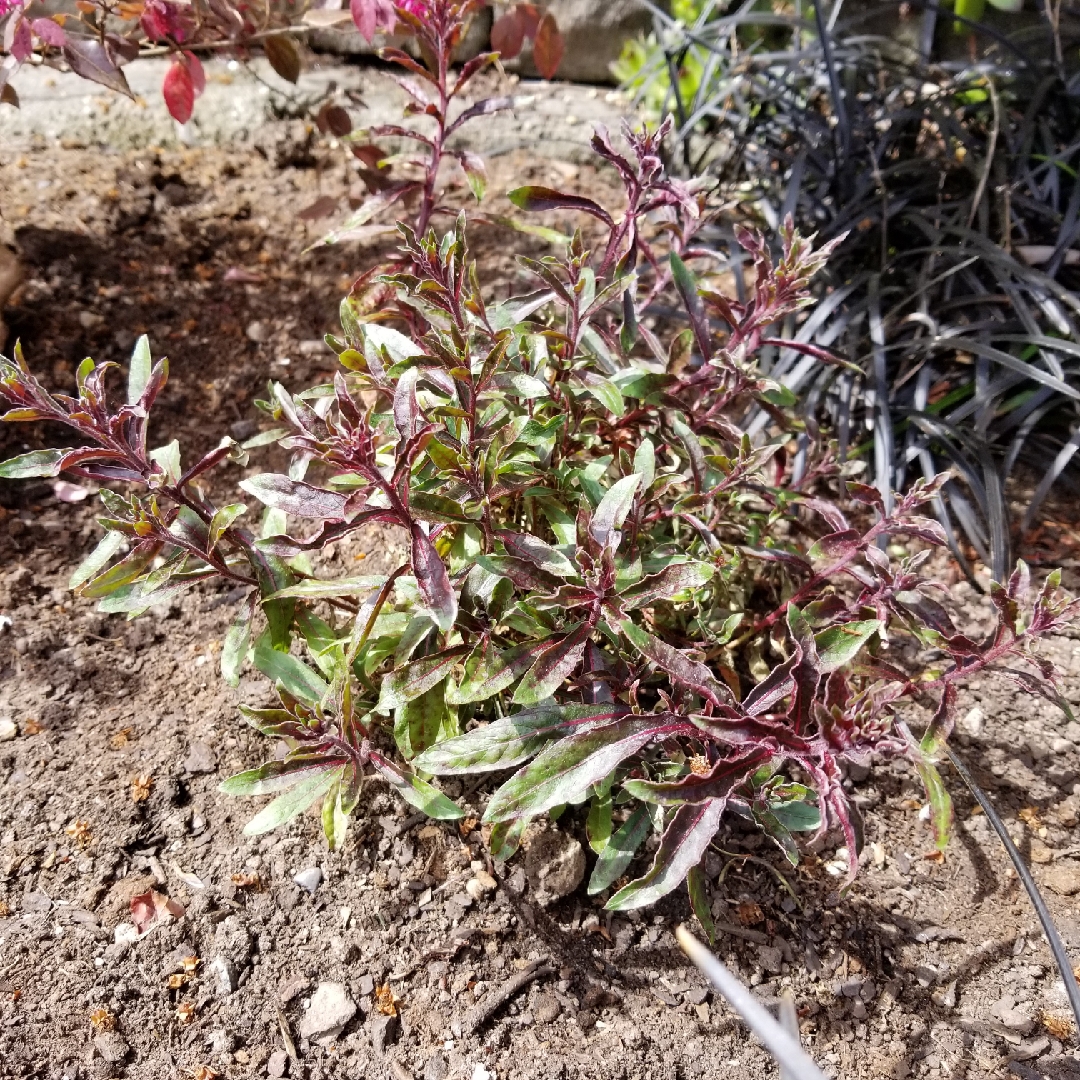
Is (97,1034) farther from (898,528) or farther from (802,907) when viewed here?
(898,528)

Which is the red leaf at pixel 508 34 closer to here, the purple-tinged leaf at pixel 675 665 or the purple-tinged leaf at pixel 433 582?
the purple-tinged leaf at pixel 433 582

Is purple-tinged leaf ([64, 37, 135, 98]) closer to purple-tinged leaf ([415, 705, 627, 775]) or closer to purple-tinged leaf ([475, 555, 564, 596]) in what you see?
purple-tinged leaf ([475, 555, 564, 596])

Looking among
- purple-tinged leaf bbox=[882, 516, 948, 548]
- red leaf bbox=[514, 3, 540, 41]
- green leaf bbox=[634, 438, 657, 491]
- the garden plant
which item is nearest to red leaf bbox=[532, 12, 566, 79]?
red leaf bbox=[514, 3, 540, 41]

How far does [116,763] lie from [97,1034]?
0.49 metres

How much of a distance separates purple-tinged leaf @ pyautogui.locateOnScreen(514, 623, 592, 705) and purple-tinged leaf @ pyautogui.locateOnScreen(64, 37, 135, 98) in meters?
1.51

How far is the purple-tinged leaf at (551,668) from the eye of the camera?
1.32 meters

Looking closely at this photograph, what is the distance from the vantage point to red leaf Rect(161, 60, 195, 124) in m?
2.12

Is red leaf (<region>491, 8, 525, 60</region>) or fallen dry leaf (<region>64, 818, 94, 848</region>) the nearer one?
fallen dry leaf (<region>64, 818, 94, 848</region>)

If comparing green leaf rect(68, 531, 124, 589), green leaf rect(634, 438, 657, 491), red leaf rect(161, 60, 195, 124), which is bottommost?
green leaf rect(68, 531, 124, 589)

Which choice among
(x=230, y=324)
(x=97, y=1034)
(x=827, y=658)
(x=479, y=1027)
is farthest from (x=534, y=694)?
(x=230, y=324)

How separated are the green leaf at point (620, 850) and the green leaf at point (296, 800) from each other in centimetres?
45

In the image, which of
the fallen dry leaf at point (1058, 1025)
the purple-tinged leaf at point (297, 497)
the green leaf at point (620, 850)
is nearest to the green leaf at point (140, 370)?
the purple-tinged leaf at point (297, 497)

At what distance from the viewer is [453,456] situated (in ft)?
4.38

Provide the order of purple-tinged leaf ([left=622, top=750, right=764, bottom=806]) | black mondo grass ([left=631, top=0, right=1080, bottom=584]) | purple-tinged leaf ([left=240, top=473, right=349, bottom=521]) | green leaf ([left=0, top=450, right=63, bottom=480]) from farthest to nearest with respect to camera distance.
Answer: black mondo grass ([left=631, top=0, right=1080, bottom=584])
green leaf ([left=0, top=450, right=63, bottom=480])
purple-tinged leaf ([left=240, top=473, right=349, bottom=521])
purple-tinged leaf ([left=622, top=750, right=764, bottom=806])
